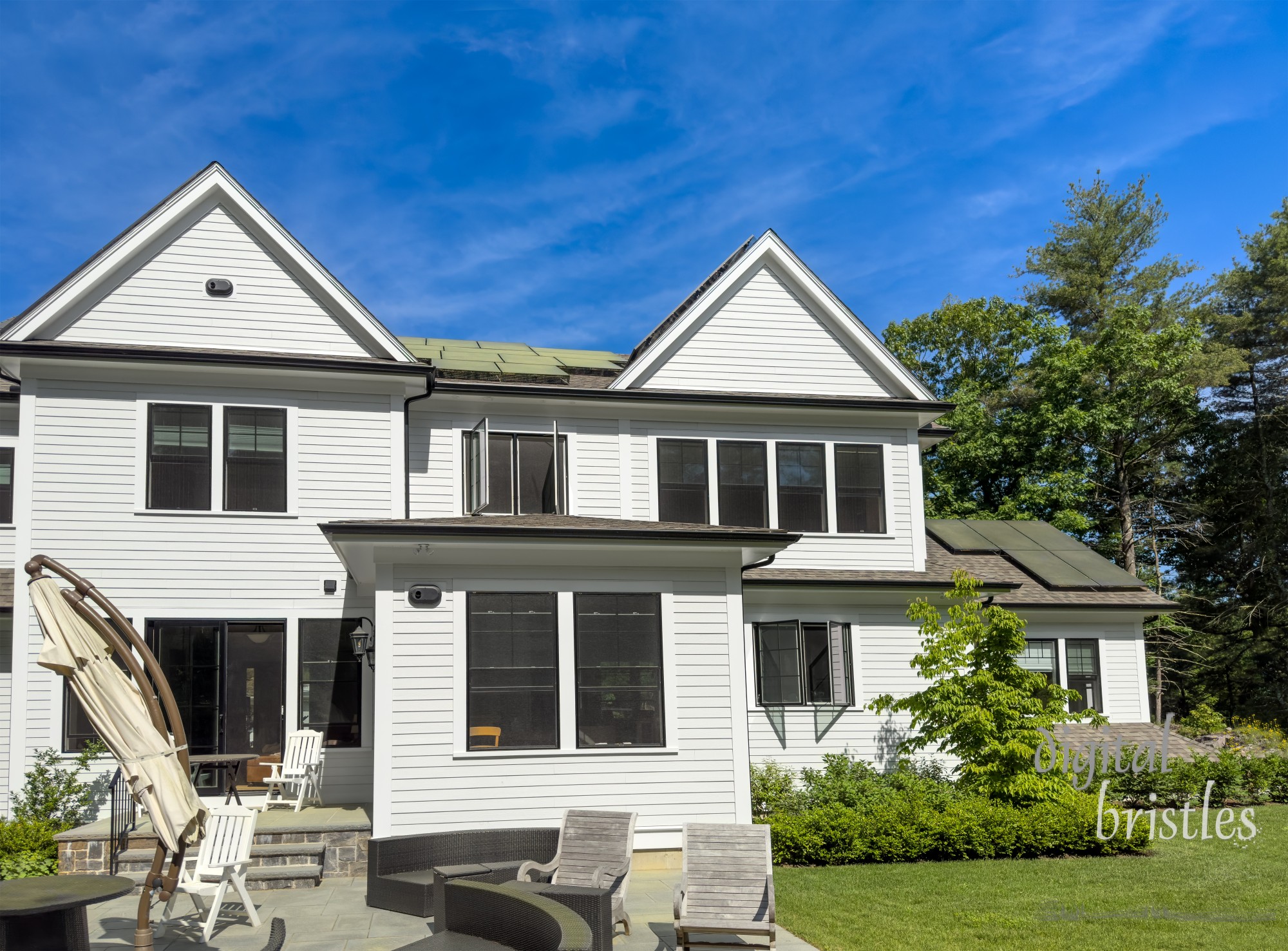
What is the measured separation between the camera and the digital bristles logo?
1309 centimetres

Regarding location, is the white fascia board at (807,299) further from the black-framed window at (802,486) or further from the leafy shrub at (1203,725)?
the leafy shrub at (1203,725)

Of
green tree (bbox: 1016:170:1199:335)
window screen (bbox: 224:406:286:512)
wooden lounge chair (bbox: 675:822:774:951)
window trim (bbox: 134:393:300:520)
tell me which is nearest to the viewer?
wooden lounge chair (bbox: 675:822:774:951)

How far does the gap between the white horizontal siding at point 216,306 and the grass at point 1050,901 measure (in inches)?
390

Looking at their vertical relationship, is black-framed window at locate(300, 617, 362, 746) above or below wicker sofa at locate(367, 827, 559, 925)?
above

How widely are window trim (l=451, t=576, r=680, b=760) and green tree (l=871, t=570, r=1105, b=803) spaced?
13.5 ft

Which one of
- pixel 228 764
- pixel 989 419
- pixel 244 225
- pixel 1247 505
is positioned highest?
pixel 989 419

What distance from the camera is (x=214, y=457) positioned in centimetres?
1463

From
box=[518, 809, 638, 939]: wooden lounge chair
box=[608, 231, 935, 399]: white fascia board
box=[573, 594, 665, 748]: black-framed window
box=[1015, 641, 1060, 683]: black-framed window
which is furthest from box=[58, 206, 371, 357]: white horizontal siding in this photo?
box=[1015, 641, 1060, 683]: black-framed window

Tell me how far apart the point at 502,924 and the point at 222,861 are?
4684mm

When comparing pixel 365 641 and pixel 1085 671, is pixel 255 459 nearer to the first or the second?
pixel 365 641

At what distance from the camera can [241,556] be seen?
14.5 m

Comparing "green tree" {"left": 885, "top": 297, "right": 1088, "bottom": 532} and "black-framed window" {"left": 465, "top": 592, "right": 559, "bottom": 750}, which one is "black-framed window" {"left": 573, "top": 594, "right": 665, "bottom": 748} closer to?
"black-framed window" {"left": 465, "top": 592, "right": 559, "bottom": 750}

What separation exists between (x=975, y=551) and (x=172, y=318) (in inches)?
579

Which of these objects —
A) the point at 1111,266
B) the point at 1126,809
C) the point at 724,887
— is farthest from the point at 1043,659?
the point at 1111,266
